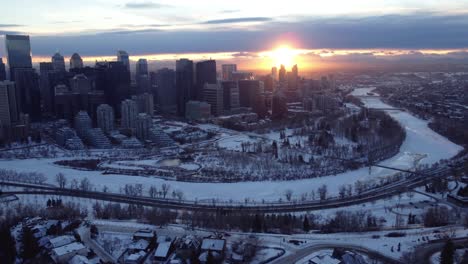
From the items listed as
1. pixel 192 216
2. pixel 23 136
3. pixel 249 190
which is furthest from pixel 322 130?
pixel 23 136

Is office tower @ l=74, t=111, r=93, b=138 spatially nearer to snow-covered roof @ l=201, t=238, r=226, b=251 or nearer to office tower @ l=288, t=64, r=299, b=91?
snow-covered roof @ l=201, t=238, r=226, b=251

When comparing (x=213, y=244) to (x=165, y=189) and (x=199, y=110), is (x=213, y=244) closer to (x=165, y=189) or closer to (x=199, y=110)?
(x=165, y=189)

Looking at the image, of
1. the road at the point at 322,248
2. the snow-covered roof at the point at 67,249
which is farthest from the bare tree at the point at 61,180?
the road at the point at 322,248

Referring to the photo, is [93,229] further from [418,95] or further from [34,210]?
[418,95]

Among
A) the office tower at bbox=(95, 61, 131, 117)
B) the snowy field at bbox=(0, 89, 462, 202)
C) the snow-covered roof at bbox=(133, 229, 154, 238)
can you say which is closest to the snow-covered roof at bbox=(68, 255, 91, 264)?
the snow-covered roof at bbox=(133, 229, 154, 238)

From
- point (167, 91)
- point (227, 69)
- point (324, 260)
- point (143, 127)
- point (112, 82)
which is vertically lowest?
point (324, 260)

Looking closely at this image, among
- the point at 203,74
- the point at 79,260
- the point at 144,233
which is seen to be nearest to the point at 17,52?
the point at 203,74

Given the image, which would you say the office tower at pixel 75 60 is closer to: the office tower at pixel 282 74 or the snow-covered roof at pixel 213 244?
the office tower at pixel 282 74
